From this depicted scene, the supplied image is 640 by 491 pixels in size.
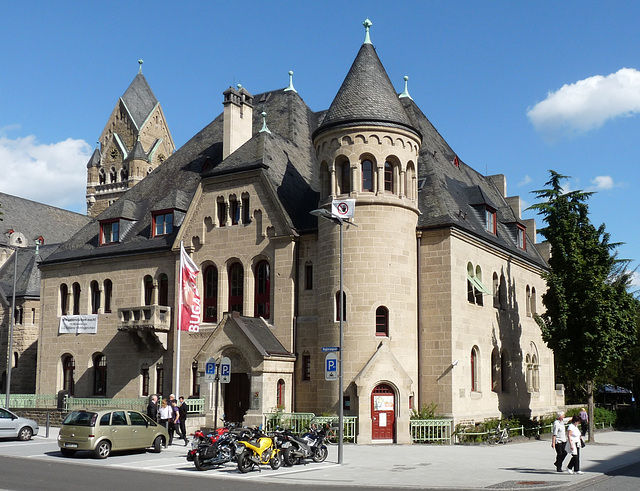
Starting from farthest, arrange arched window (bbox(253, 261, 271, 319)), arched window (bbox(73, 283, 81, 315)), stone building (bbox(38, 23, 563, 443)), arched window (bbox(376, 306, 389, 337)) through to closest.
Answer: arched window (bbox(73, 283, 81, 315)) → arched window (bbox(253, 261, 271, 319)) → stone building (bbox(38, 23, 563, 443)) → arched window (bbox(376, 306, 389, 337))

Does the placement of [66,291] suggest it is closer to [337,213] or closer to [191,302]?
[191,302]

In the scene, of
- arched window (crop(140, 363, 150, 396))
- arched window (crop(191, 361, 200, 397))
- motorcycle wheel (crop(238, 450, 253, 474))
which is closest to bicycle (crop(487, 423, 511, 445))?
motorcycle wheel (crop(238, 450, 253, 474))

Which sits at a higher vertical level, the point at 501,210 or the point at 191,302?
the point at 501,210

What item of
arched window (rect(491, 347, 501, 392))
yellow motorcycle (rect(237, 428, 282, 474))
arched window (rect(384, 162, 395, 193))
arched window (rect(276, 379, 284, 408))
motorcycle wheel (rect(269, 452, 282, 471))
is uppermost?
arched window (rect(384, 162, 395, 193))

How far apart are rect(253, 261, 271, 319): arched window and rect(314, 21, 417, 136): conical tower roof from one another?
732 centimetres

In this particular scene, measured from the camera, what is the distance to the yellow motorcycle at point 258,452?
21312mm

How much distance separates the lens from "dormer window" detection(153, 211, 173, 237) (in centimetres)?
4119

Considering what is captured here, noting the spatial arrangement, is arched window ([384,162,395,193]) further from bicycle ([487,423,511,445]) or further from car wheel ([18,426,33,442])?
car wheel ([18,426,33,442])

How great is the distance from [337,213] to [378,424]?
1028 centimetres

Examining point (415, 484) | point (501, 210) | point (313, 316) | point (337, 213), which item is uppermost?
point (501, 210)

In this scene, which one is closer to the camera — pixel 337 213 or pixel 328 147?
pixel 337 213

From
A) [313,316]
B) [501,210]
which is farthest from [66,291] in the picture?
[501,210]

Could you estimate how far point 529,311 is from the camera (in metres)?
44.1

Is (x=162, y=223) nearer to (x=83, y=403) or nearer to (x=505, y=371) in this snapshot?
(x=83, y=403)
